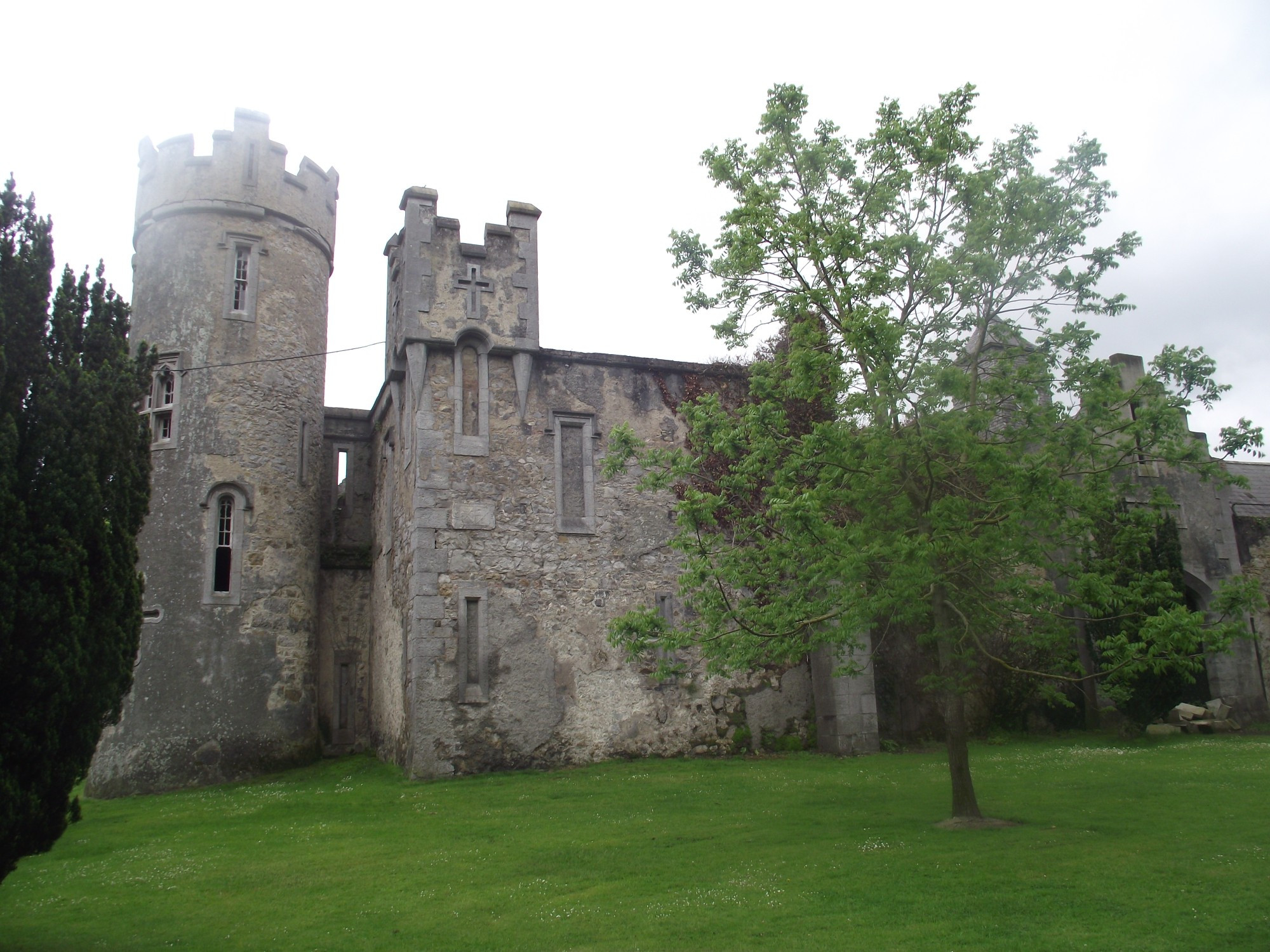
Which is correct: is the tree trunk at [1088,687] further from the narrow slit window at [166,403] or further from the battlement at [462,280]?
the narrow slit window at [166,403]

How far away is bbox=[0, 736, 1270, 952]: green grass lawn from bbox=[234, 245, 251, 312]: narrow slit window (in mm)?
8971

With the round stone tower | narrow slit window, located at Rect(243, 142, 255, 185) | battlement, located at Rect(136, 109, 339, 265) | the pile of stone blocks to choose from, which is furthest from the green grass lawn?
narrow slit window, located at Rect(243, 142, 255, 185)

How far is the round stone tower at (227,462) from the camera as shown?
1570 cm

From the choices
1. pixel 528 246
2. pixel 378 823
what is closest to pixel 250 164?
pixel 528 246

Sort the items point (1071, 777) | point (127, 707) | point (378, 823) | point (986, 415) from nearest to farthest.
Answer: point (986, 415)
point (378, 823)
point (1071, 777)
point (127, 707)

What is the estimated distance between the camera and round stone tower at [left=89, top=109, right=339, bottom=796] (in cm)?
1570

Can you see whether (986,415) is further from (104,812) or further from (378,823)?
(104,812)

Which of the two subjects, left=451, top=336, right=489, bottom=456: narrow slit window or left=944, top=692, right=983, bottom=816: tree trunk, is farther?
left=451, top=336, right=489, bottom=456: narrow slit window

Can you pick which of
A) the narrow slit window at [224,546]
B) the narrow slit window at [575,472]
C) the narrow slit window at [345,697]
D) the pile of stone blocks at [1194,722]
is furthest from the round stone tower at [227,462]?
the pile of stone blocks at [1194,722]

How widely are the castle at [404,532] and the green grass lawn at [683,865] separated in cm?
160

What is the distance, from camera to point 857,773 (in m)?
13.9

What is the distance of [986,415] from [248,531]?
1286 cm

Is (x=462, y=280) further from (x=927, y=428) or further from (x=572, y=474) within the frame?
(x=927, y=428)

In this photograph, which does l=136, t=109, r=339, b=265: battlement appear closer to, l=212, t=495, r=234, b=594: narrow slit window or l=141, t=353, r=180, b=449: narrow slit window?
l=141, t=353, r=180, b=449: narrow slit window
